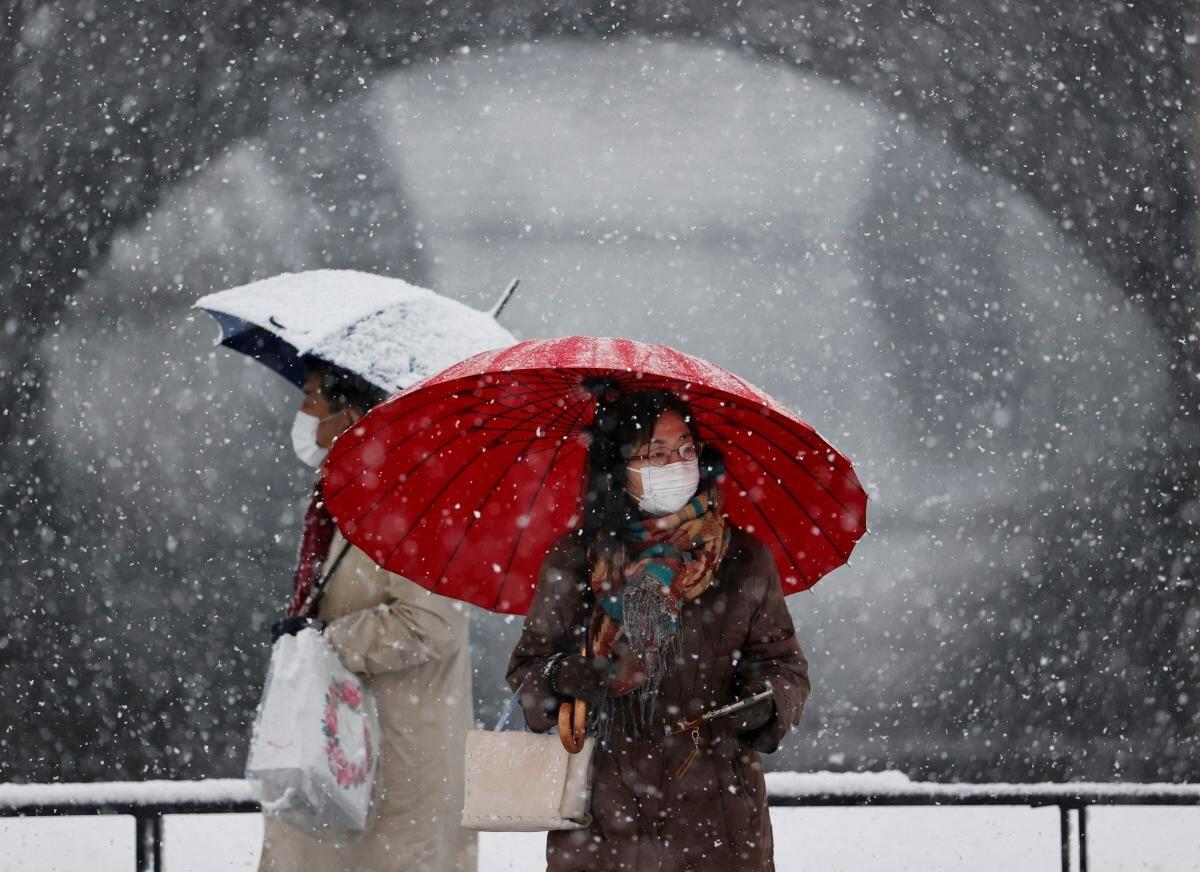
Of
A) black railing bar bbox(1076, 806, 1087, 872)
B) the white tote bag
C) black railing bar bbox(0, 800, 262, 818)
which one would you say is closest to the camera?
the white tote bag

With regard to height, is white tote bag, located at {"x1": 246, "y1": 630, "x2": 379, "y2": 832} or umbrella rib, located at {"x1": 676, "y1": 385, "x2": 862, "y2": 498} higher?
umbrella rib, located at {"x1": 676, "y1": 385, "x2": 862, "y2": 498}

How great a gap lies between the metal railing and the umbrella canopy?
122 centimetres

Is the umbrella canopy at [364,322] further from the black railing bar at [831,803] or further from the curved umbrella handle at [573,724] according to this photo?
the black railing bar at [831,803]

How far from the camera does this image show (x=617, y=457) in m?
2.30

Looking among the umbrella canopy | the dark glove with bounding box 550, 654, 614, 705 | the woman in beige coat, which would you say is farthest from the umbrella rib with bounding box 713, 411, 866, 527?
the woman in beige coat

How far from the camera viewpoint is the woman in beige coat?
10.3 feet

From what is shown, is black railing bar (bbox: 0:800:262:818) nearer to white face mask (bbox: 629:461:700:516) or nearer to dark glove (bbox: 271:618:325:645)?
dark glove (bbox: 271:618:325:645)

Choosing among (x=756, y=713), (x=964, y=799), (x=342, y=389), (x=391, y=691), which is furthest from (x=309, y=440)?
(x=964, y=799)

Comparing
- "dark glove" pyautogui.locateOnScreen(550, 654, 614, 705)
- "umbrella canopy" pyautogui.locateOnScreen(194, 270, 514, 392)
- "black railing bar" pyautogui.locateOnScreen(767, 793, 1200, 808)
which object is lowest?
"black railing bar" pyautogui.locateOnScreen(767, 793, 1200, 808)

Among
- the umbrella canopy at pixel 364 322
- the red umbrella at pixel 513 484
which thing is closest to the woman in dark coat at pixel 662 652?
the red umbrella at pixel 513 484

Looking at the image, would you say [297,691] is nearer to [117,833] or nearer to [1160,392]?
[117,833]

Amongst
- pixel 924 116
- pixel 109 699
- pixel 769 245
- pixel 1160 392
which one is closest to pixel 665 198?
pixel 769 245

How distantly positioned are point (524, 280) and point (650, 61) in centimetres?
178

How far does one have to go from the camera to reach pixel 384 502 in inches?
95.4
